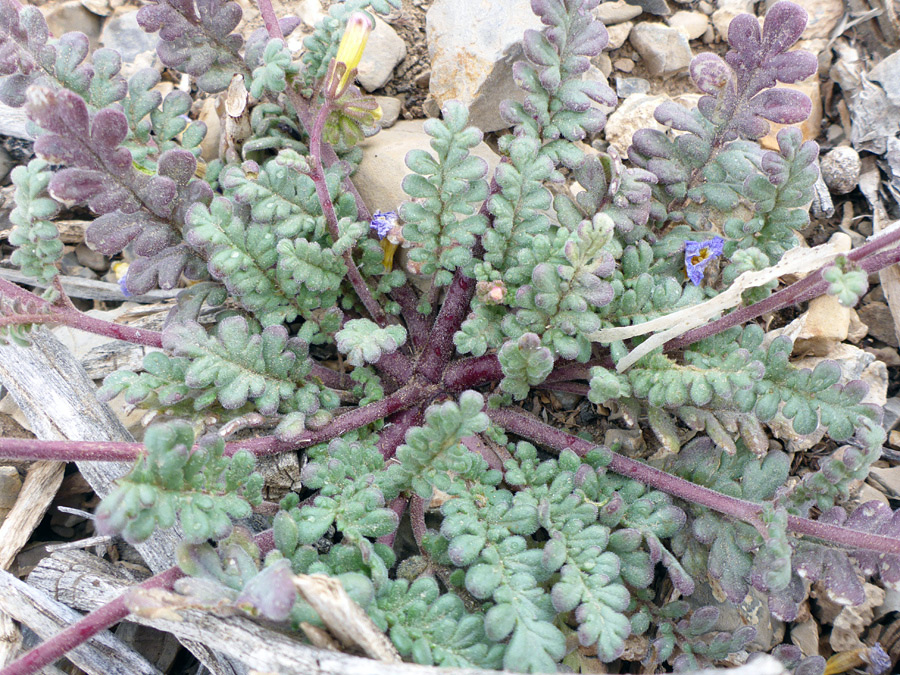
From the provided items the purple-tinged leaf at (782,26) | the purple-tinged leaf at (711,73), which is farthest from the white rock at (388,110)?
the purple-tinged leaf at (782,26)

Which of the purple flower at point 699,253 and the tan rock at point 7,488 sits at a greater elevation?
the purple flower at point 699,253

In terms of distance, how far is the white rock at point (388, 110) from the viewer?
3.54 meters

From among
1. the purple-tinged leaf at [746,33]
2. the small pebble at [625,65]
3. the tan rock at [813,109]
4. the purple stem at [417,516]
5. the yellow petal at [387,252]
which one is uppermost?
the purple-tinged leaf at [746,33]

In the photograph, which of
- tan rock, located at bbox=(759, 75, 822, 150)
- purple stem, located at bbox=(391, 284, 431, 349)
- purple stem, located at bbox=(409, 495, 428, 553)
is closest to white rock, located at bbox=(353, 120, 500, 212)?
purple stem, located at bbox=(391, 284, 431, 349)

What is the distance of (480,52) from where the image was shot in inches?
129

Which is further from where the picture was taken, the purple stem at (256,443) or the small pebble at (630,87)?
the small pebble at (630,87)

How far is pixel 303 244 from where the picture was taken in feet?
8.15

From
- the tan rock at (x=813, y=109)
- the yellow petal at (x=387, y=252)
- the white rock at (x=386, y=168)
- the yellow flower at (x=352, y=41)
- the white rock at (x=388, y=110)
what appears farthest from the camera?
the white rock at (x=388, y=110)

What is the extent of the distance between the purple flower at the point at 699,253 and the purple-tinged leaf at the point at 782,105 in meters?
0.49

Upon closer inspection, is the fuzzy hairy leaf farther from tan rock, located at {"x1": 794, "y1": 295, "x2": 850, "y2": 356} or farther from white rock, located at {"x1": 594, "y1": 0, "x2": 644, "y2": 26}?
white rock, located at {"x1": 594, "y1": 0, "x2": 644, "y2": 26}

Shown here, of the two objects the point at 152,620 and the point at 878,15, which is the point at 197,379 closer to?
the point at 152,620

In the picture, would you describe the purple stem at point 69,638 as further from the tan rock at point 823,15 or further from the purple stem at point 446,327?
the tan rock at point 823,15

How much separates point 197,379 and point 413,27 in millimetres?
2375

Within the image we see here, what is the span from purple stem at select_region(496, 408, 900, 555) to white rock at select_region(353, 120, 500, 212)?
1095mm
